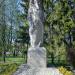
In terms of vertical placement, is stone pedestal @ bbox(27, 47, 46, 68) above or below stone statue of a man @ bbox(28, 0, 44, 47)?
below

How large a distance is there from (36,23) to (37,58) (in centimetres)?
159

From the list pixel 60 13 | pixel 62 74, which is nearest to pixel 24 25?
pixel 60 13

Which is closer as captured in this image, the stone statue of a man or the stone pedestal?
the stone pedestal

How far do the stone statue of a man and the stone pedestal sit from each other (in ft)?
1.46

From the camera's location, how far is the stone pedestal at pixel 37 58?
36.9 ft

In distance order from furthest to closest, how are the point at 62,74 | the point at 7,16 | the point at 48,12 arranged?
the point at 7,16, the point at 48,12, the point at 62,74

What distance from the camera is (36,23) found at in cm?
1173

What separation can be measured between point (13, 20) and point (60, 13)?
8073 millimetres

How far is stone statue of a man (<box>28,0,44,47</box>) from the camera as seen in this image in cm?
1162

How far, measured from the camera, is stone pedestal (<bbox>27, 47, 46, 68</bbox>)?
11.2m

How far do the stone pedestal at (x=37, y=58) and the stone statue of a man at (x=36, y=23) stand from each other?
446 mm

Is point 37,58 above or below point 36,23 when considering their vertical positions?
below

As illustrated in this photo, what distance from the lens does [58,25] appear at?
28.0m

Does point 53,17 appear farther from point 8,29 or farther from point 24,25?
point 8,29
